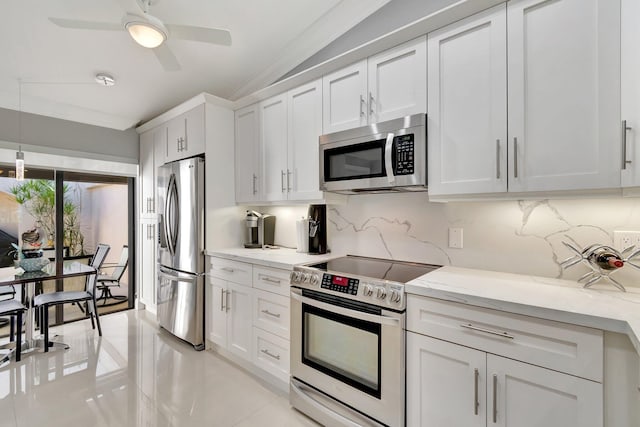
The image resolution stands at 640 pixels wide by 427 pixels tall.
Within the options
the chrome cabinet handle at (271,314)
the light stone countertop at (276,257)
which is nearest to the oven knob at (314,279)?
the light stone countertop at (276,257)

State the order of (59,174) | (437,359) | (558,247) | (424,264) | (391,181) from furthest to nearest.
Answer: (59,174) → (424,264) → (391,181) → (558,247) → (437,359)

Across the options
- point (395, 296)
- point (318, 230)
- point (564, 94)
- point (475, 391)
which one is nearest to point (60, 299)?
point (318, 230)

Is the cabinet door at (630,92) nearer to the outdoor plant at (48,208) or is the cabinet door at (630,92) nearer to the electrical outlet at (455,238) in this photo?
the electrical outlet at (455,238)

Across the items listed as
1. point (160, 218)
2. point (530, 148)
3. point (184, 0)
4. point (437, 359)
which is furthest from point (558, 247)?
point (160, 218)

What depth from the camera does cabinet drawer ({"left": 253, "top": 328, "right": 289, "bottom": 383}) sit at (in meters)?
2.18

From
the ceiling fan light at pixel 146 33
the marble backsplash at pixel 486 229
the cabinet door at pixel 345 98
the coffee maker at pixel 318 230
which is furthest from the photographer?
the coffee maker at pixel 318 230

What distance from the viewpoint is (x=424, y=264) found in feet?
7.00

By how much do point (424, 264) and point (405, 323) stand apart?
67cm

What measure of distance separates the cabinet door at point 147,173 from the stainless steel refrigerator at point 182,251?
57 cm

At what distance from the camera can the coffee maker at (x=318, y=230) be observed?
2.61 meters

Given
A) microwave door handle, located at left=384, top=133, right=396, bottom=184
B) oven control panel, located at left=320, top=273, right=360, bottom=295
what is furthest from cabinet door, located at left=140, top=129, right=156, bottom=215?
microwave door handle, located at left=384, top=133, right=396, bottom=184

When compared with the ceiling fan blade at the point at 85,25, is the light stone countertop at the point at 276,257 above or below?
below

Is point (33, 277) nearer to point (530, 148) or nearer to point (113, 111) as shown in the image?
point (113, 111)

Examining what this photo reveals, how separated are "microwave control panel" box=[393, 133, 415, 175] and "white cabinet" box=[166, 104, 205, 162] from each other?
1.95 m
